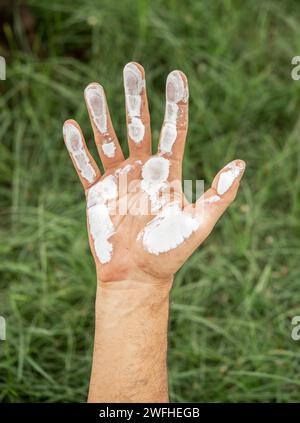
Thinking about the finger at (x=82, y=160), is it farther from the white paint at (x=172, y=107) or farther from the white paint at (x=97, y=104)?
the white paint at (x=172, y=107)

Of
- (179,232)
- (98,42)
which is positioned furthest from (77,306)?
(98,42)

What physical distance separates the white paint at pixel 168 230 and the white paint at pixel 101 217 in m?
0.09

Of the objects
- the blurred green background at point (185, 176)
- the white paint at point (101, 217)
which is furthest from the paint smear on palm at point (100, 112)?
the blurred green background at point (185, 176)

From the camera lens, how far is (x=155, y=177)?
172 cm

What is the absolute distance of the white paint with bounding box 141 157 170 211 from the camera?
1.69 meters

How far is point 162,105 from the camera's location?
104 inches

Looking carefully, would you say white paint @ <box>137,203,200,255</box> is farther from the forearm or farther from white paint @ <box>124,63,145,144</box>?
white paint @ <box>124,63,145,144</box>

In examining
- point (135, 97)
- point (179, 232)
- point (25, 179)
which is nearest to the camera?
point (179, 232)

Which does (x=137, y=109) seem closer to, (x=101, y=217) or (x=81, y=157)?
(x=81, y=157)

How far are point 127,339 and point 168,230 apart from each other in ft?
0.96

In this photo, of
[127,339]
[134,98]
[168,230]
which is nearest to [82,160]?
[134,98]

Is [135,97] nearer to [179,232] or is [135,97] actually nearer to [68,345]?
[179,232]

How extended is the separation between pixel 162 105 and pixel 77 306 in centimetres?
88

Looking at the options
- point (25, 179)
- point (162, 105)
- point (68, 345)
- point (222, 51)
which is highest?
point (222, 51)
